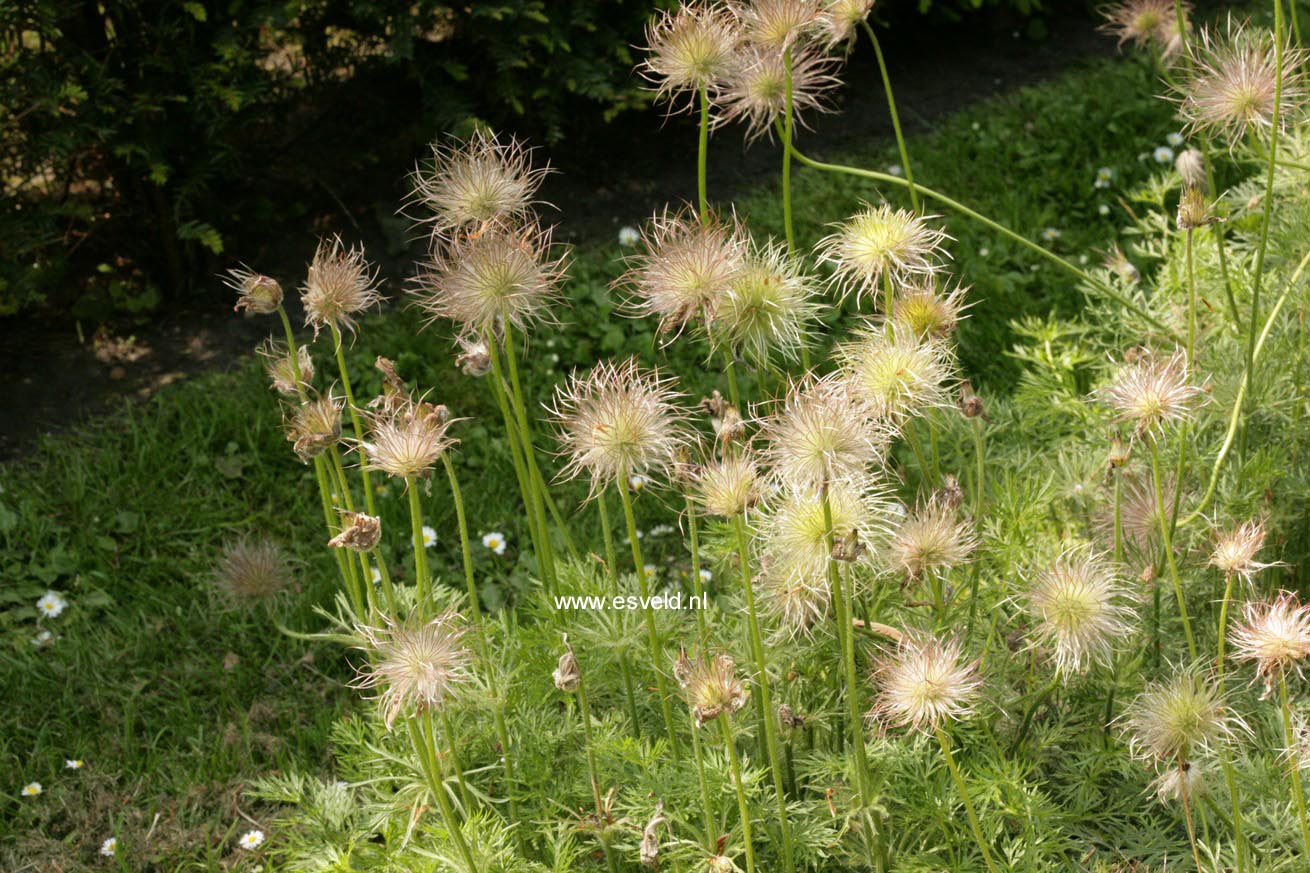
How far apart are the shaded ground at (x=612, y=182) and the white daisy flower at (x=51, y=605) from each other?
2.60ft

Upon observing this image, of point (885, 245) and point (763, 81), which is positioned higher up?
point (763, 81)

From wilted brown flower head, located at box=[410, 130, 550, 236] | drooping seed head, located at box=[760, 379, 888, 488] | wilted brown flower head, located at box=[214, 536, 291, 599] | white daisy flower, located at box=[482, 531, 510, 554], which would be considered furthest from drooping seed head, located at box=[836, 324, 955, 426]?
white daisy flower, located at box=[482, 531, 510, 554]

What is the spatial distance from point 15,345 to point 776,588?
3760 millimetres

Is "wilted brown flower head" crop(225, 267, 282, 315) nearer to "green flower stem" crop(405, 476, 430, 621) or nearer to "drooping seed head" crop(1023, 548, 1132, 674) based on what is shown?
"green flower stem" crop(405, 476, 430, 621)

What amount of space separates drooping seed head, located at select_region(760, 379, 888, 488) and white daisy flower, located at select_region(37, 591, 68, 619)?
2.74m

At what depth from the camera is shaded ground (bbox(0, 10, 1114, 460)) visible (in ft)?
15.4

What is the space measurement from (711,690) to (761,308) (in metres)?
0.64

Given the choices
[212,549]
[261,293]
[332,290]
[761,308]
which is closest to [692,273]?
[761,308]

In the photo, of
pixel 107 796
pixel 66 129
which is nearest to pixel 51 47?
pixel 66 129

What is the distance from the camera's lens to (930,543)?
2094mm

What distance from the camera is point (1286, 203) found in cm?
357

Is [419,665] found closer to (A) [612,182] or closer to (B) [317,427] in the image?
(B) [317,427]

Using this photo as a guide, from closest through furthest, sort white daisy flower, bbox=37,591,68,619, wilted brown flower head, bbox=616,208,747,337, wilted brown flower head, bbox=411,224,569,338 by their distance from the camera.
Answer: wilted brown flower head, bbox=616,208,747,337
wilted brown flower head, bbox=411,224,569,338
white daisy flower, bbox=37,591,68,619

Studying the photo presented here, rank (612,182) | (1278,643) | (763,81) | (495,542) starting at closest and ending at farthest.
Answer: (1278,643), (763,81), (495,542), (612,182)
